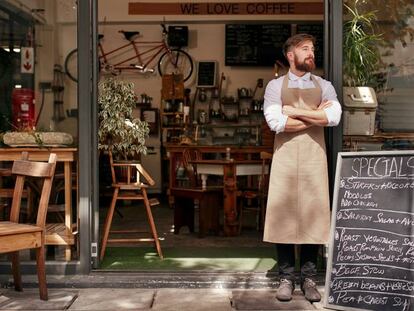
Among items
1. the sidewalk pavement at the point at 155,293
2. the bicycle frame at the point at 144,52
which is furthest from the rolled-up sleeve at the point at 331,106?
the bicycle frame at the point at 144,52

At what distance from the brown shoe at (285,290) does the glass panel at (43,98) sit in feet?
4.89

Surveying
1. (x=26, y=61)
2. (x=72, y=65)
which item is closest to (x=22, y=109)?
(x=26, y=61)

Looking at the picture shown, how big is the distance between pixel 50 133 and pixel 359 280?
7.98 ft

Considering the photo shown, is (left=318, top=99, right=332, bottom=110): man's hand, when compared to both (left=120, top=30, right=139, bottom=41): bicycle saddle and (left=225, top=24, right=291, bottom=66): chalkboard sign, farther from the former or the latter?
(left=120, top=30, right=139, bottom=41): bicycle saddle

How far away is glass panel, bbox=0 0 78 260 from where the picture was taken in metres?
4.39

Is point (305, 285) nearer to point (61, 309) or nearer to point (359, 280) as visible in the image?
point (359, 280)

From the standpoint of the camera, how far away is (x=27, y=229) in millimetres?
3641

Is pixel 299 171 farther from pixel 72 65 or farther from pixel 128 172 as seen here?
pixel 72 65

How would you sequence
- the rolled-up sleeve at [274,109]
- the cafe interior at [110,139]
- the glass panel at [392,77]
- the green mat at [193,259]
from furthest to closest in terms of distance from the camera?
the green mat at [193,259] → the glass panel at [392,77] → the cafe interior at [110,139] → the rolled-up sleeve at [274,109]

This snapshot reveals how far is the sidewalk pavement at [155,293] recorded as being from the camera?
3814mm

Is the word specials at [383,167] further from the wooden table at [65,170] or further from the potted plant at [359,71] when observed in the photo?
the wooden table at [65,170]

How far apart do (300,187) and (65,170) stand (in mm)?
1724

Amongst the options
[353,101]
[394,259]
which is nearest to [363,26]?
[353,101]

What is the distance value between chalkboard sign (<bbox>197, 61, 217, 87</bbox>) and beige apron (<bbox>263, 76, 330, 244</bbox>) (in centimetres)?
638
